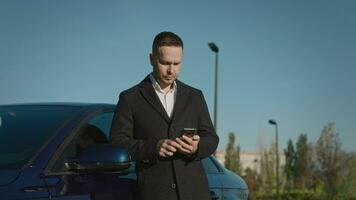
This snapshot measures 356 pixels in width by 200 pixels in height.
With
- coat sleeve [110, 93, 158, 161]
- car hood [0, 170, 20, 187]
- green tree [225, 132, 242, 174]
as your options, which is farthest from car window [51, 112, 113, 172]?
green tree [225, 132, 242, 174]

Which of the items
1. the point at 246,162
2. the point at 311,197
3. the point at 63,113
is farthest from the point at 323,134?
the point at 246,162

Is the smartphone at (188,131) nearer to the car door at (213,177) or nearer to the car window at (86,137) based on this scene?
the car window at (86,137)

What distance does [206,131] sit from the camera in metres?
3.64

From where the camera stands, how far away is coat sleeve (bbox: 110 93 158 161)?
3385 millimetres

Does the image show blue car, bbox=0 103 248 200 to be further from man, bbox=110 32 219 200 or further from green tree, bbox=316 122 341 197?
green tree, bbox=316 122 341 197

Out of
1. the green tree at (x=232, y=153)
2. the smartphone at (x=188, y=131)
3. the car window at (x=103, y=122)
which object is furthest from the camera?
the green tree at (x=232, y=153)

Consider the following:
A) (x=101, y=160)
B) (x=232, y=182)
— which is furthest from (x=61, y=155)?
(x=232, y=182)

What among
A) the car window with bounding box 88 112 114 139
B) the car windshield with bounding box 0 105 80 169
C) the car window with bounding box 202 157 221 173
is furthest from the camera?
the car window with bounding box 202 157 221 173

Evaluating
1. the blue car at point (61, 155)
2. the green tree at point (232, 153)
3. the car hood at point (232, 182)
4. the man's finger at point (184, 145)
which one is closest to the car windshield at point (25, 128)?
the blue car at point (61, 155)

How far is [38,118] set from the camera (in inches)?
165

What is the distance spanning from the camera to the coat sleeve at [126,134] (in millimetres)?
3385

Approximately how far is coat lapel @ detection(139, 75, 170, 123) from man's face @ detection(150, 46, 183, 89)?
0.10 m

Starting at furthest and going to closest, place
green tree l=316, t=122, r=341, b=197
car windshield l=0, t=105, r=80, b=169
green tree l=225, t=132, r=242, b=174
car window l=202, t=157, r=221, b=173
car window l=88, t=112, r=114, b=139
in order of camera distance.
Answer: green tree l=225, t=132, r=242, b=174 → green tree l=316, t=122, r=341, b=197 → car window l=202, t=157, r=221, b=173 → car window l=88, t=112, r=114, b=139 → car windshield l=0, t=105, r=80, b=169

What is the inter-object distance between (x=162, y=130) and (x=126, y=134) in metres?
0.20
